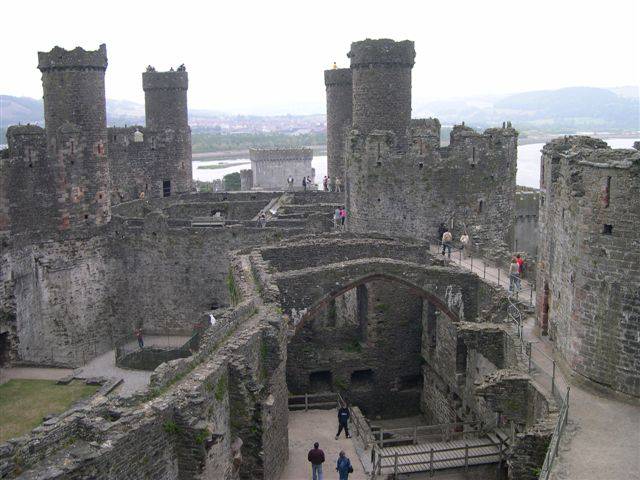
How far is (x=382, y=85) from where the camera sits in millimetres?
25312

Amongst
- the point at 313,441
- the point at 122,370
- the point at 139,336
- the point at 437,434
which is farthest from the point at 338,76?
the point at 313,441

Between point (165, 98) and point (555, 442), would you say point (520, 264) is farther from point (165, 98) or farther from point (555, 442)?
point (165, 98)

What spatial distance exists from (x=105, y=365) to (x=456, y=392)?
472 inches

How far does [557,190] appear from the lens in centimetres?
1559

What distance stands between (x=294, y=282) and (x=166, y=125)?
62.2 ft

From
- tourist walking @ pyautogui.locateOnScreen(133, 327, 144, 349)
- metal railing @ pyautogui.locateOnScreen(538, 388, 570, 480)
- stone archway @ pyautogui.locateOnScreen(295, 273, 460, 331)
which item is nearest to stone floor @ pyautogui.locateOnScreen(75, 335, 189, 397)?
tourist walking @ pyautogui.locateOnScreen(133, 327, 144, 349)

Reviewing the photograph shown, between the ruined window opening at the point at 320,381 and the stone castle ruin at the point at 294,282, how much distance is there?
0.07 metres

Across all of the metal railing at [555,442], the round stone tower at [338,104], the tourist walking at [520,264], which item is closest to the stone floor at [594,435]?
the metal railing at [555,442]

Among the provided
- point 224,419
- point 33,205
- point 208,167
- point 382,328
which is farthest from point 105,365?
point 208,167

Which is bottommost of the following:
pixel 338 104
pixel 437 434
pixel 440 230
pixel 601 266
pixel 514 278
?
pixel 437 434

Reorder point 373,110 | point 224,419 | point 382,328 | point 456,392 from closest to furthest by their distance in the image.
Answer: point 224,419 → point 456,392 → point 382,328 → point 373,110

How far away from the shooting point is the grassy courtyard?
2030 cm

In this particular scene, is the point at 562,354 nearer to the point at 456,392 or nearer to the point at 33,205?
the point at 456,392

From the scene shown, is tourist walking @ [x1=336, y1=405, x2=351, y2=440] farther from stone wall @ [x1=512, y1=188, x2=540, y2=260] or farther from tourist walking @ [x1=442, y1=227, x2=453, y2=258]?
stone wall @ [x1=512, y1=188, x2=540, y2=260]
